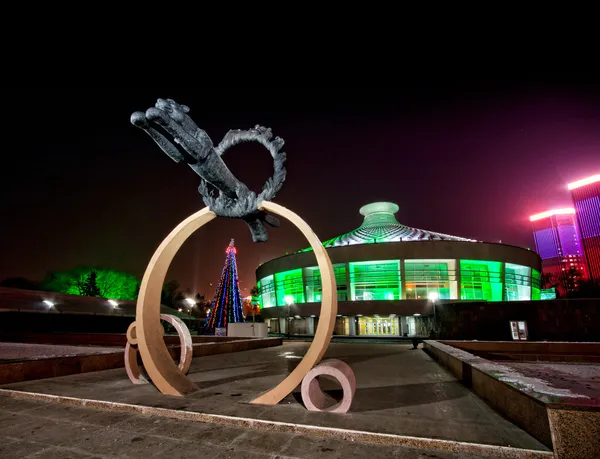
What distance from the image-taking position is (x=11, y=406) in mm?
4691

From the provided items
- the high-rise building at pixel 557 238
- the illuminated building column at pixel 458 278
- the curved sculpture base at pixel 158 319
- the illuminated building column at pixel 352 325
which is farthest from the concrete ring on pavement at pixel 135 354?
the high-rise building at pixel 557 238

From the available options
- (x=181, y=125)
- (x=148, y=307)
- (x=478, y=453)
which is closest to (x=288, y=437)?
(x=478, y=453)

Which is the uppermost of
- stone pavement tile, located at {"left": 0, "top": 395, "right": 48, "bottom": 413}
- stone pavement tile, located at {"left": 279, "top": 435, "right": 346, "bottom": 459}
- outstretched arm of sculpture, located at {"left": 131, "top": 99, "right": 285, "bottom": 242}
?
outstretched arm of sculpture, located at {"left": 131, "top": 99, "right": 285, "bottom": 242}

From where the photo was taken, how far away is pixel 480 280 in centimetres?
3956

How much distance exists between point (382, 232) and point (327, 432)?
1785 inches

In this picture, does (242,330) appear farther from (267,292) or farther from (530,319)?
(267,292)

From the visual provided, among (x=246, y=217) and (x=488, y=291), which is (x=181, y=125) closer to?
(x=246, y=217)

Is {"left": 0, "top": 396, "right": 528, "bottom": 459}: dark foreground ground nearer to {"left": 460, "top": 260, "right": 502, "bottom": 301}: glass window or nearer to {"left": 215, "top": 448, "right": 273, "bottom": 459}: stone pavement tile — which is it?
{"left": 215, "top": 448, "right": 273, "bottom": 459}: stone pavement tile

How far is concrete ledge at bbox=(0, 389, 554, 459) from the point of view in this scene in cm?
298

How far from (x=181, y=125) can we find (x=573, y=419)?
5.42 m

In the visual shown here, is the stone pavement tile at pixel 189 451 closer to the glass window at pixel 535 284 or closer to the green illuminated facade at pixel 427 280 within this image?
the green illuminated facade at pixel 427 280

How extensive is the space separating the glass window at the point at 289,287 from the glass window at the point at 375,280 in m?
7.57

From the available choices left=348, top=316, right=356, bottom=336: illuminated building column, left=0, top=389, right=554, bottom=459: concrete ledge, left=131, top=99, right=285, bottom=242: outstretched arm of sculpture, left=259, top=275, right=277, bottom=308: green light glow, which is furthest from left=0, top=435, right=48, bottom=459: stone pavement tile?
left=259, top=275, right=277, bottom=308: green light glow

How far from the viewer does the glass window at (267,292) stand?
48844mm
